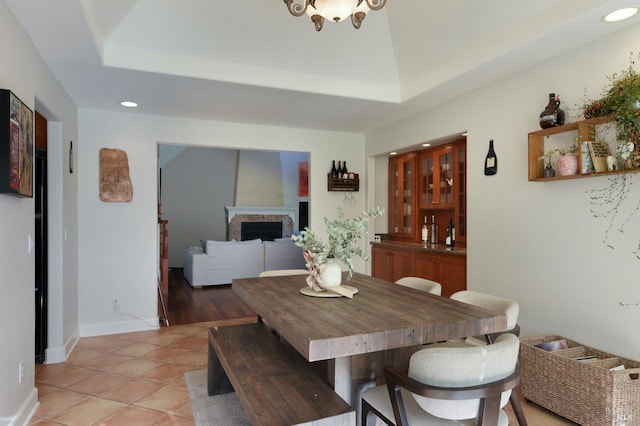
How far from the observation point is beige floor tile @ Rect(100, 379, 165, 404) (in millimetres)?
2715

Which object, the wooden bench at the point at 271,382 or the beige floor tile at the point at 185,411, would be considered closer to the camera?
the wooden bench at the point at 271,382

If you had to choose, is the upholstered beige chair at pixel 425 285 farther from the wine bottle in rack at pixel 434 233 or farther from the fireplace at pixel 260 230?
the fireplace at pixel 260 230

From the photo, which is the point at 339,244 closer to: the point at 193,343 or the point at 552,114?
the point at 552,114

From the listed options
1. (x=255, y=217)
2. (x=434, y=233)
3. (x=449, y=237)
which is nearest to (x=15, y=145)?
(x=449, y=237)

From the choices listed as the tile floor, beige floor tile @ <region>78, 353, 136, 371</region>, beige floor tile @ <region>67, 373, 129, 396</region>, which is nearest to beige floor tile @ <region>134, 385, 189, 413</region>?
the tile floor

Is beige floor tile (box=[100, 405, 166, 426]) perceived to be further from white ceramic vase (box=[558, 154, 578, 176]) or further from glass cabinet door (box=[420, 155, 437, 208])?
glass cabinet door (box=[420, 155, 437, 208])

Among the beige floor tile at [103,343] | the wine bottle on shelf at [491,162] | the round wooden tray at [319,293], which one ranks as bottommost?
the beige floor tile at [103,343]

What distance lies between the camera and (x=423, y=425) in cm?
151

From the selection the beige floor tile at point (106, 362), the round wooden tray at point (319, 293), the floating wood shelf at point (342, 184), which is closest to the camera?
the round wooden tray at point (319, 293)

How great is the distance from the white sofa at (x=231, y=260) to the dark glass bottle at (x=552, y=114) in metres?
5.13

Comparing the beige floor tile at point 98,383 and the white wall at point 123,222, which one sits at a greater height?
the white wall at point 123,222

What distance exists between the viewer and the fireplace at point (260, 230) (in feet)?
32.3

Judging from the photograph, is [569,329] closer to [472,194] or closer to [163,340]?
[472,194]

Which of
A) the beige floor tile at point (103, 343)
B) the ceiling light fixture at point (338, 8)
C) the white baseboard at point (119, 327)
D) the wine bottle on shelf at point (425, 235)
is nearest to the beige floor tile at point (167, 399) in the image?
the beige floor tile at point (103, 343)
